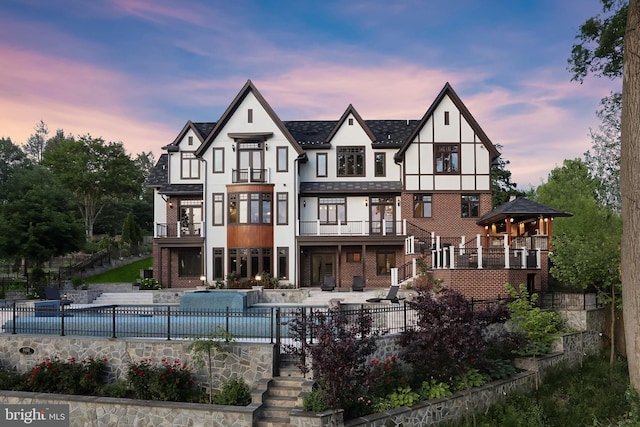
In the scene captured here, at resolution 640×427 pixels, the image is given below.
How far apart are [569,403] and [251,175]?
19.2 m

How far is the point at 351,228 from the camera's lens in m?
29.3

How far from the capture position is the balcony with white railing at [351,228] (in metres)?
28.8

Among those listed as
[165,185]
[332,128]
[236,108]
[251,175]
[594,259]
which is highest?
[236,108]

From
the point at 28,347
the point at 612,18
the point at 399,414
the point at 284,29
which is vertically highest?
the point at 284,29

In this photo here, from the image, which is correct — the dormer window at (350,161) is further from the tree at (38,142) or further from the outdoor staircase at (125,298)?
the tree at (38,142)

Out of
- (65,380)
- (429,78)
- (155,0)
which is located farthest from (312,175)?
(65,380)

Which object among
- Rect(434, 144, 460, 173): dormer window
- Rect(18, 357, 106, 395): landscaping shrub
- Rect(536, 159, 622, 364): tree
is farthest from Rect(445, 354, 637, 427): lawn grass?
Rect(434, 144, 460, 173): dormer window

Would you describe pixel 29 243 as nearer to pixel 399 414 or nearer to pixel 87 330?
pixel 87 330

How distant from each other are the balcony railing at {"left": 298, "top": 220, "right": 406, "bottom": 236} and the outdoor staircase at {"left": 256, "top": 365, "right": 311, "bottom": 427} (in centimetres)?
1644

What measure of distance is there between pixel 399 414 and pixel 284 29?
15.7m

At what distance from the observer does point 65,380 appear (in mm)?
13133

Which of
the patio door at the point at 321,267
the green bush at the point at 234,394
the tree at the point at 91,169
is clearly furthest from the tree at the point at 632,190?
the tree at the point at 91,169

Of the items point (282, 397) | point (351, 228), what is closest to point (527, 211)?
point (351, 228)

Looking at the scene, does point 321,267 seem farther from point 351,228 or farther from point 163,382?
point 163,382
